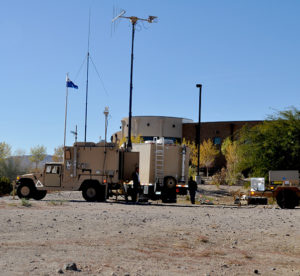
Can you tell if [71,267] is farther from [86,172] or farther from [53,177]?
[53,177]

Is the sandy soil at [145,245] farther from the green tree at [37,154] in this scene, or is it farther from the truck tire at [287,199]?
the green tree at [37,154]

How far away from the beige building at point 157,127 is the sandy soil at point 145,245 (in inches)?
2433

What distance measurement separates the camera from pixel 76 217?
14.8m

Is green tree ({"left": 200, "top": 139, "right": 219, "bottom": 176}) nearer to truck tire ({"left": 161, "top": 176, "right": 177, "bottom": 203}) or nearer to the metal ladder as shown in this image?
the metal ladder

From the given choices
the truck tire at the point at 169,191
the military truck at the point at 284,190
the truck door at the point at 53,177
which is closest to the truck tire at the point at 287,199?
the military truck at the point at 284,190

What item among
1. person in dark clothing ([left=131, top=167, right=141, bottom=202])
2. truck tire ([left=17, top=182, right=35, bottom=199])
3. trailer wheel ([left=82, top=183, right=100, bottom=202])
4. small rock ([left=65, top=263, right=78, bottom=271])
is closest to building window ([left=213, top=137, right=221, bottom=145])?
person in dark clothing ([left=131, top=167, right=141, bottom=202])

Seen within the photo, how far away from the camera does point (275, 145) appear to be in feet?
102

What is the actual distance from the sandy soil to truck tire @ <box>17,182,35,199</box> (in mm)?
9267

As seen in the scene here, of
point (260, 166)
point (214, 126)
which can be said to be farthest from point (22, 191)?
point (214, 126)

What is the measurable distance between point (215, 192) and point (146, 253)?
113ft

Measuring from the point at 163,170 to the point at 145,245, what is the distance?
15047 mm

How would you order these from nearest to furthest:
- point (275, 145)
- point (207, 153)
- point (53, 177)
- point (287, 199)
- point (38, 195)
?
point (287, 199) < point (53, 177) < point (38, 195) < point (275, 145) < point (207, 153)

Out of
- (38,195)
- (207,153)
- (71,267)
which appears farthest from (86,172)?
(207,153)

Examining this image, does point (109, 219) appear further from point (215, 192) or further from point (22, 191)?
point (215, 192)
